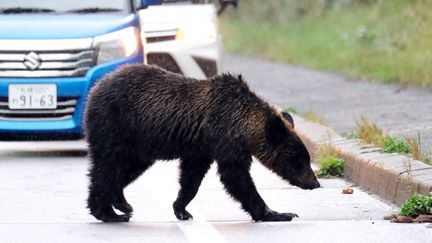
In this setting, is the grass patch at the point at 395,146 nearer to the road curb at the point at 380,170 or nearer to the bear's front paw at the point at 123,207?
the road curb at the point at 380,170

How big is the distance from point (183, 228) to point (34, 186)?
2.48 meters

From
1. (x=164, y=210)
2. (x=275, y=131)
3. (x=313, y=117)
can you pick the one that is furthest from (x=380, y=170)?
(x=313, y=117)

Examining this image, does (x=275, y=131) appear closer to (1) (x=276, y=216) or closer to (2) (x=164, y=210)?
(1) (x=276, y=216)

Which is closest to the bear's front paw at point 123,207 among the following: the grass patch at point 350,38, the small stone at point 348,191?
the small stone at point 348,191

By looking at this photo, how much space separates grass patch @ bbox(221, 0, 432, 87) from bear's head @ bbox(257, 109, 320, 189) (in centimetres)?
929

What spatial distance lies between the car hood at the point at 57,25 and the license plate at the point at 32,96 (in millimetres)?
496

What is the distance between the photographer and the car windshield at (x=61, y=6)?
558 inches

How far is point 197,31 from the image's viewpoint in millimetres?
16906

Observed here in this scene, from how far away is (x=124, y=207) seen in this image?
959cm

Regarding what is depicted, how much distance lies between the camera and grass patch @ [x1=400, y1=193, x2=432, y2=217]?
927cm

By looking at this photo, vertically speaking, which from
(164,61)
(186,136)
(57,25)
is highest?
(186,136)

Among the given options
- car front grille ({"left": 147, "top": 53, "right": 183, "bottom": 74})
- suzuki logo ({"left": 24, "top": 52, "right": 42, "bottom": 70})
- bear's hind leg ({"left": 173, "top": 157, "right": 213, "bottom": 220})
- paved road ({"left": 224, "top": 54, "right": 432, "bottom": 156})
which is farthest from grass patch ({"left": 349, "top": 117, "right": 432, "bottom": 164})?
car front grille ({"left": 147, "top": 53, "right": 183, "bottom": 74})

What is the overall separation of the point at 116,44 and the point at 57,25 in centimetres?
61

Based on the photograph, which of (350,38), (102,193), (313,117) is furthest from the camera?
(350,38)
